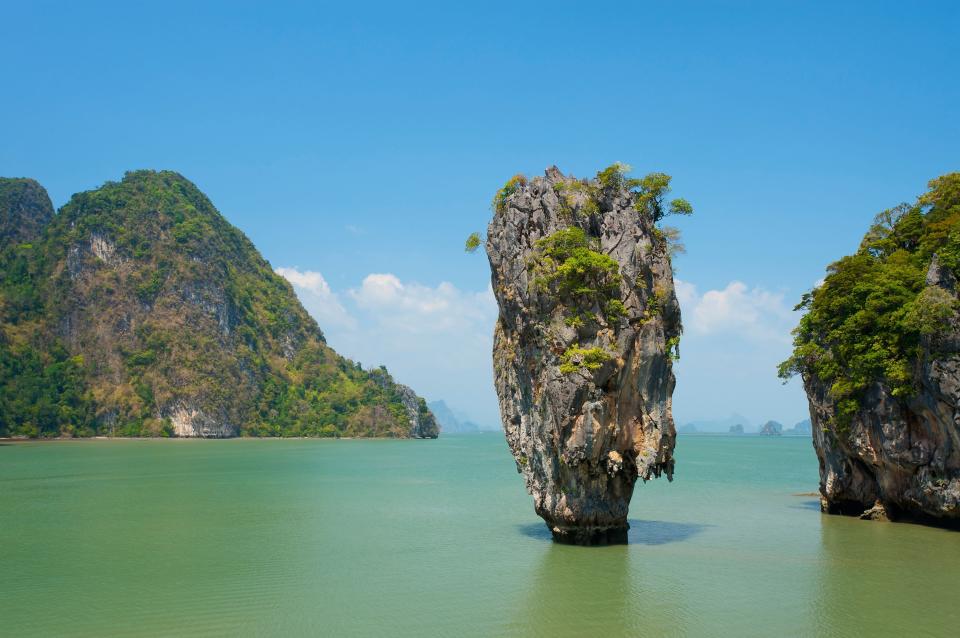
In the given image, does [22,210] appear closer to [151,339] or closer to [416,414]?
[151,339]

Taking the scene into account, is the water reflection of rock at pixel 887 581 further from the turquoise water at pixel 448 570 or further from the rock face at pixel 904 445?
the rock face at pixel 904 445

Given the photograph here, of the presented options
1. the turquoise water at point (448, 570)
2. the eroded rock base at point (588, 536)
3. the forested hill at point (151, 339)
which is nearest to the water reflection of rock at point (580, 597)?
the turquoise water at point (448, 570)

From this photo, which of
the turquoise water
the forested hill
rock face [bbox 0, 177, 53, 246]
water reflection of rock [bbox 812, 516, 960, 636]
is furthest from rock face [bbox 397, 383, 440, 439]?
water reflection of rock [bbox 812, 516, 960, 636]

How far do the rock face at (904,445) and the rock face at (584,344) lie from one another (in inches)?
332

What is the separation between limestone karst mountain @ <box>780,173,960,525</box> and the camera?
2411 cm

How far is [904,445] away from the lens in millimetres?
25922

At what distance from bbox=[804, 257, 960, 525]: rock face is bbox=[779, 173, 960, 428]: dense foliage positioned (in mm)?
393

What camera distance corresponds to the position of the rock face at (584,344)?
72.4 ft

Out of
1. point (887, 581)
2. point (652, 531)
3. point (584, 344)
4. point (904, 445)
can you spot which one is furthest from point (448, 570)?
point (904, 445)

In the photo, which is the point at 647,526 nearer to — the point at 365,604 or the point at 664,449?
the point at 664,449

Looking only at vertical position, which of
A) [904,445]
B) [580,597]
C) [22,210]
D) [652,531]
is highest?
[22,210]

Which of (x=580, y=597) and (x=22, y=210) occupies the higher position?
(x=22, y=210)

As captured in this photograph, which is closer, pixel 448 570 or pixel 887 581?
pixel 887 581

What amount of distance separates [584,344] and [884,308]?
1183cm
